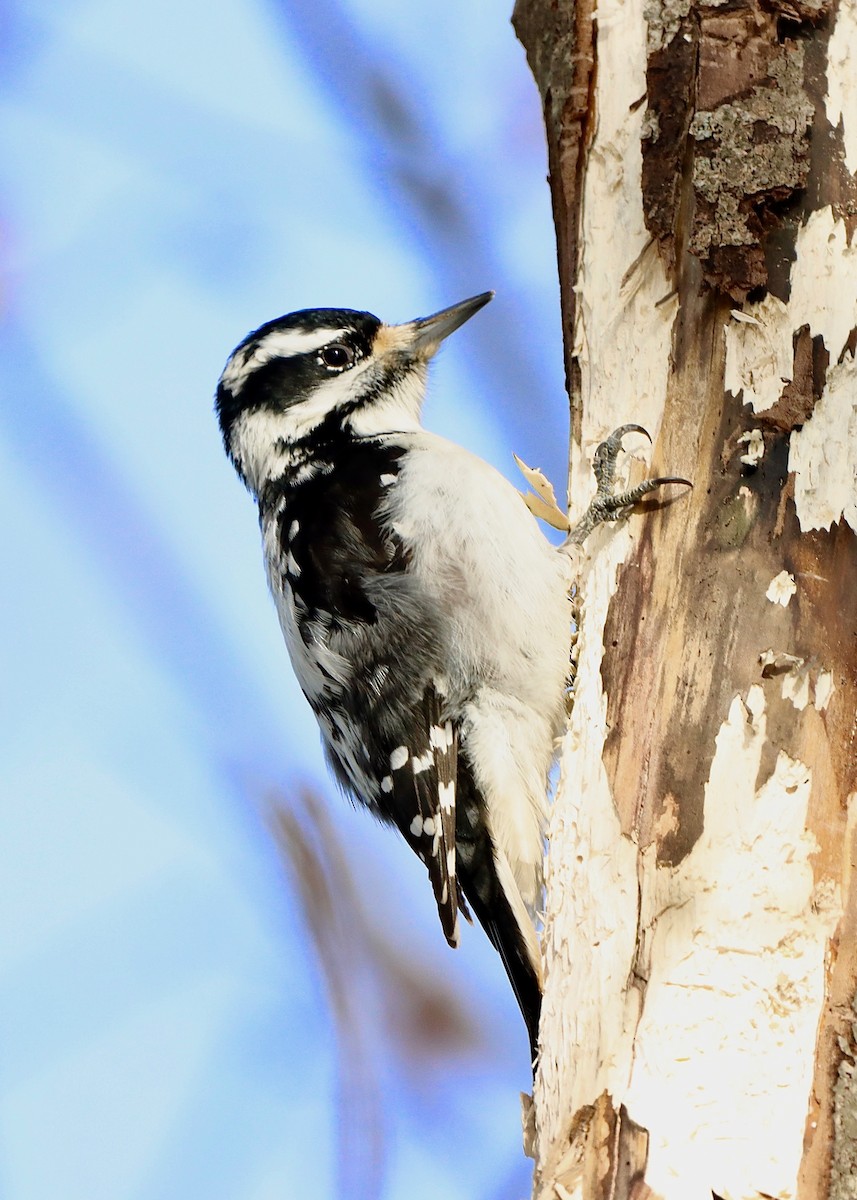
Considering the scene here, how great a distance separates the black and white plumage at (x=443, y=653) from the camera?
2.81m

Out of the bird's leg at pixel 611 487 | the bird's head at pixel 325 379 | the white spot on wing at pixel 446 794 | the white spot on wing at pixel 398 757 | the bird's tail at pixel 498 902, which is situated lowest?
the bird's tail at pixel 498 902

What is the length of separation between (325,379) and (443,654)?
1077 mm

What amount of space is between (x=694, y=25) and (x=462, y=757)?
5.29 ft

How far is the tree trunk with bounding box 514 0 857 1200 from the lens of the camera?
1.74 meters

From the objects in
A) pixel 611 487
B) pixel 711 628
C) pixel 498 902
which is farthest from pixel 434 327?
pixel 711 628

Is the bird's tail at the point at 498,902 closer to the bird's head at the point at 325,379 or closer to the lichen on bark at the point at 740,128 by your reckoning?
the bird's head at the point at 325,379

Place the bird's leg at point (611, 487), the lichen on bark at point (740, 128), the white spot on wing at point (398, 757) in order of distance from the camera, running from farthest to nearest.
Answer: the white spot on wing at point (398, 757) → the bird's leg at point (611, 487) → the lichen on bark at point (740, 128)

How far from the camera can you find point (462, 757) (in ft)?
9.46

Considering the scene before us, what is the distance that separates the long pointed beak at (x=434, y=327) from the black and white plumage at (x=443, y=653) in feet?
1.51

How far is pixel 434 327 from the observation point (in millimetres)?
3619

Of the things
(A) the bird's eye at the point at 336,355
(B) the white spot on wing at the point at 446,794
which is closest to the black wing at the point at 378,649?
(B) the white spot on wing at the point at 446,794

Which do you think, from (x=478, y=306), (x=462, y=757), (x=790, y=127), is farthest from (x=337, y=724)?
(x=790, y=127)

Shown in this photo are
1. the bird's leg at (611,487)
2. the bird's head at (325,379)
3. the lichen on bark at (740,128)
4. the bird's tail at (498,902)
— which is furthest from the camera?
the bird's head at (325,379)

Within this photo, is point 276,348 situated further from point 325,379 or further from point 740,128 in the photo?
point 740,128
